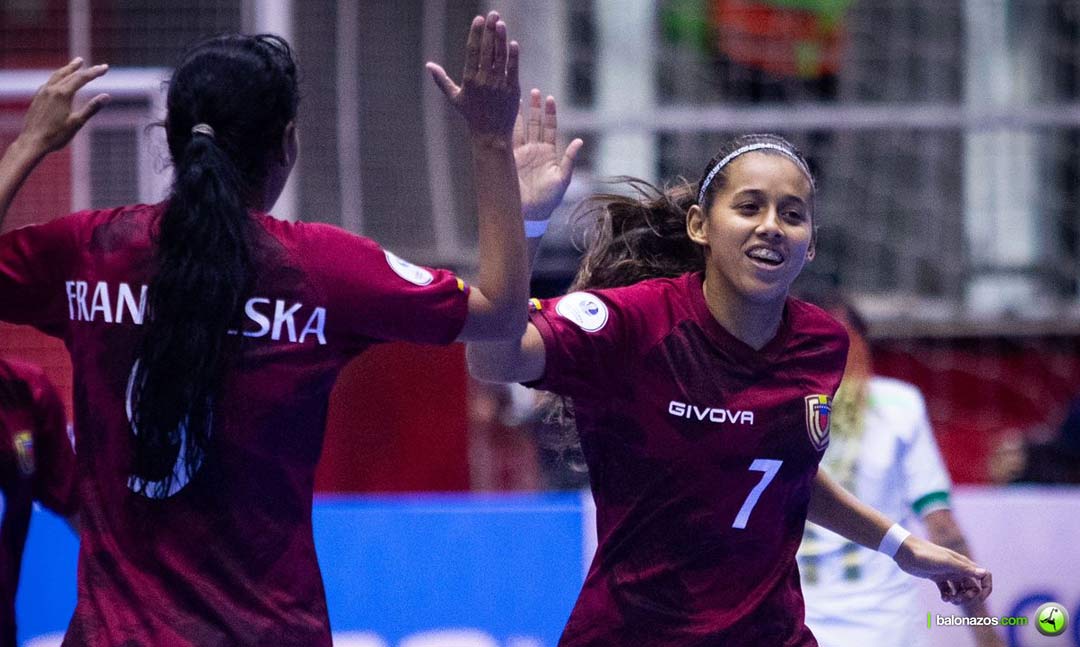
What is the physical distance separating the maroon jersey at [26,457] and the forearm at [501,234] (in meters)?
1.32

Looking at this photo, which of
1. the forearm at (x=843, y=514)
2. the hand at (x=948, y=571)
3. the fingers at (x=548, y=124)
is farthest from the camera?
the forearm at (x=843, y=514)

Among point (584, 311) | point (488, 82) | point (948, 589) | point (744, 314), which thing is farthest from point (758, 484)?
point (488, 82)

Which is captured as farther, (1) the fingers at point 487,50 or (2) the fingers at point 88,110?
(2) the fingers at point 88,110

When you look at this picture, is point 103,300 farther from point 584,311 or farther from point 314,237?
point 584,311

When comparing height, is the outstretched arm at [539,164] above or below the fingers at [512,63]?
below

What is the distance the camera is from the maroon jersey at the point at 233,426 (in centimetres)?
219

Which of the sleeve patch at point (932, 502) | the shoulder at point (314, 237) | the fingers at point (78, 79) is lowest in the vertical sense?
the sleeve patch at point (932, 502)

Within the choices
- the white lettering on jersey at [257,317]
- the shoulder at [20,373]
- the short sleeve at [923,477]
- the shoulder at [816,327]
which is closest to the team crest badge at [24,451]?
the shoulder at [20,373]

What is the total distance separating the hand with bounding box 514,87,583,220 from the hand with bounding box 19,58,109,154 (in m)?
0.80

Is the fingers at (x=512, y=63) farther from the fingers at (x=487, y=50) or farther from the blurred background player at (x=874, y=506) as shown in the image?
the blurred background player at (x=874, y=506)

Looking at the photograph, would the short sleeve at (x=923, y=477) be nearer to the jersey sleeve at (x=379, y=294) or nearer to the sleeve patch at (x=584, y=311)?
the sleeve patch at (x=584, y=311)

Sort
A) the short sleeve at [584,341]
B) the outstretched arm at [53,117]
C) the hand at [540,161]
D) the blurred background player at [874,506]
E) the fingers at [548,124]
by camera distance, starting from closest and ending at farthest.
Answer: the outstretched arm at [53,117] → the short sleeve at [584,341] → the hand at [540,161] → the fingers at [548,124] → the blurred background player at [874,506]

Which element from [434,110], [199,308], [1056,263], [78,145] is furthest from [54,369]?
[1056,263]

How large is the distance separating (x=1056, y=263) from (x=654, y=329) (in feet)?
19.5
